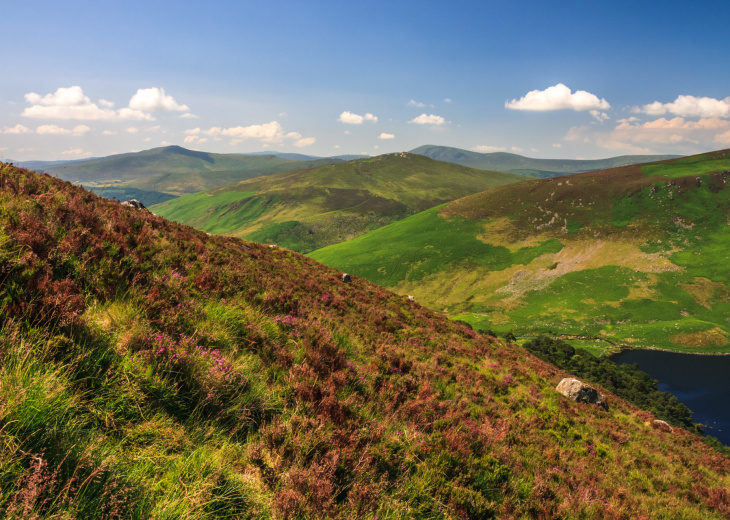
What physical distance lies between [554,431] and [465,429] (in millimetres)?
6265

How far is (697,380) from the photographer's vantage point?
164 ft

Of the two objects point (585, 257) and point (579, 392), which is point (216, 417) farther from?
point (585, 257)

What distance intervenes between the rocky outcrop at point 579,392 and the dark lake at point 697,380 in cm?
4223

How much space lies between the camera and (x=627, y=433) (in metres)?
13.2

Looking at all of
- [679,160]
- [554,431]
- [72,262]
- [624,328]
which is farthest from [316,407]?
[679,160]

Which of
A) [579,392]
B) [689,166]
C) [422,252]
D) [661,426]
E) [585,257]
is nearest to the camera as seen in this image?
[579,392]

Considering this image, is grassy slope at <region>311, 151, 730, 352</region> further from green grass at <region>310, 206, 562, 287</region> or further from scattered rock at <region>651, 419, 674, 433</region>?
scattered rock at <region>651, 419, 674, 433</region>

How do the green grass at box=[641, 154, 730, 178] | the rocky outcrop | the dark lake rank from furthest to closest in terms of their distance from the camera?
the green grass at box=[641, 154, 730, 178]
the dark lake
the rocky outcrop

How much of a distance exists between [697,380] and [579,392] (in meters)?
57.5

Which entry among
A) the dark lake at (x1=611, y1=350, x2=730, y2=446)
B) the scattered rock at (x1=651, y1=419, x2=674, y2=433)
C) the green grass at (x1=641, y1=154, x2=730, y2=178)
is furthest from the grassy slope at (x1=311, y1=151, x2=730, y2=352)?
the scattered rock at (x1=651, y1=419, x2=674, y2=433)

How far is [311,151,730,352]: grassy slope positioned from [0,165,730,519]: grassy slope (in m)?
63.4

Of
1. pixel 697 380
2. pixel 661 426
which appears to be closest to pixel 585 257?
pixel 697 380

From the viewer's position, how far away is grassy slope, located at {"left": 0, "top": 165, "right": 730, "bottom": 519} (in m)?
2.75

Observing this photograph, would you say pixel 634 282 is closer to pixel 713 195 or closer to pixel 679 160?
pixel 713 195
